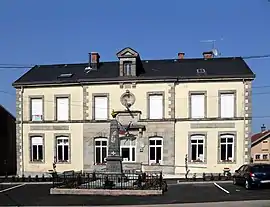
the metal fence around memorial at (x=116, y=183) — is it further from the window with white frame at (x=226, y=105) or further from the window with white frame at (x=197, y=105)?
the window with white frame at (x=226, y=105)

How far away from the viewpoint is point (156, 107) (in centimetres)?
3050

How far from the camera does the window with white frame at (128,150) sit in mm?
30641

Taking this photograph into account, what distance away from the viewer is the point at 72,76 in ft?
108

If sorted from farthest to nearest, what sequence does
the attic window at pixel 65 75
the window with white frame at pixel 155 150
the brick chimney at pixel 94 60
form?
the brick chimney at pixel 94 60
the attic window at pixel 65 75
the window with white frame at pixel 155 150

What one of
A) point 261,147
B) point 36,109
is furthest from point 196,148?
point 261,147

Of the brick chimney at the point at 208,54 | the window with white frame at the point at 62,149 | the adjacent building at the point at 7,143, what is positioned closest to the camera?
the window with white frame at the point at 62,149

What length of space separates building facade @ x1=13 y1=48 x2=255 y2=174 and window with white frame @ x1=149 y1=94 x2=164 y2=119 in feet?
0.24

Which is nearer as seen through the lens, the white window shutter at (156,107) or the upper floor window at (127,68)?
the white window shutter at (156,107)

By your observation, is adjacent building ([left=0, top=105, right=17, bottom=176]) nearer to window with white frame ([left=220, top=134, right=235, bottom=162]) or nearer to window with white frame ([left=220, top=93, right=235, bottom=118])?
window with white frame ([left=220, top=134, right=235, bottom=162])

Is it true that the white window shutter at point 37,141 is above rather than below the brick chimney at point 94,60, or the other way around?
below

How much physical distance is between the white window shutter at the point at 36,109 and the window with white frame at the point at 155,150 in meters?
9.04

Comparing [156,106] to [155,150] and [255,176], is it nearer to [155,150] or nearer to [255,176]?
[155,150]

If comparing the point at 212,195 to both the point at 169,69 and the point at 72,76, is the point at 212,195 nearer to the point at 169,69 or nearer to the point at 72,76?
the point at 169,69

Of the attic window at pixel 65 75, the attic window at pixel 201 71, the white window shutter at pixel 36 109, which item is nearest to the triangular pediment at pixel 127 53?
the attic window at pixel 65 75
